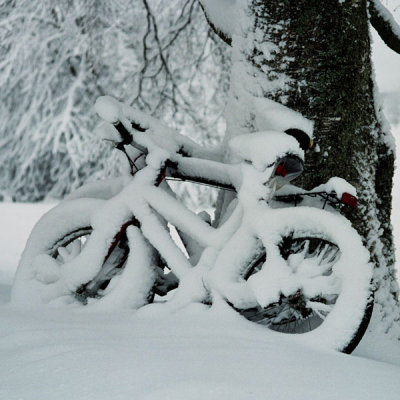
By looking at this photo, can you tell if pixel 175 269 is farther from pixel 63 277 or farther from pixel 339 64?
pixel 339 64

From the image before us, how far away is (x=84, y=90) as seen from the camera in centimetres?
692

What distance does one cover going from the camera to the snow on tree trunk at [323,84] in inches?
100.0

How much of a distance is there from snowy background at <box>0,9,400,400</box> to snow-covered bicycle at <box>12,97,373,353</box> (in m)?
0.13

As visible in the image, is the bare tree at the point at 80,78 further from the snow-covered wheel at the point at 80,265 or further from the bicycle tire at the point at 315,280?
the bicycle tire at the point at 315,280

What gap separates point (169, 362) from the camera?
141 cm

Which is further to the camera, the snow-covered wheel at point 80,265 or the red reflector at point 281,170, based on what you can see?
the snow-covered wheel at point 80,265

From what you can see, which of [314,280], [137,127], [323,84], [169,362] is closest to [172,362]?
[169,362]

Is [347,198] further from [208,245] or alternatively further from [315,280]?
[208,245]

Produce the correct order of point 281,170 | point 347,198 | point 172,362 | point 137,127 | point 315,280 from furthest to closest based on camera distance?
1. point 137,127
2. point 281,170
3. point 347,198
4. point 315,280
5. point 172,362

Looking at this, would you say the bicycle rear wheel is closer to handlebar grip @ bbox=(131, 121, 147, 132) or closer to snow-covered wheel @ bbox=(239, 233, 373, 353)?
snow-covered wheel @ bbox=(239, 233, 373, 353)

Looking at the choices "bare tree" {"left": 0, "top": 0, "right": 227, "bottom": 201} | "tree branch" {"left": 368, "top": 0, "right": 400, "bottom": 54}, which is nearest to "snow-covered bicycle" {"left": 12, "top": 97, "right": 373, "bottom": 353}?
"tree branch" {"left": 368, "top": 0, "right": 400, "bottom": 54}

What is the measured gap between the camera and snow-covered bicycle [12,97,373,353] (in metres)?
1.87

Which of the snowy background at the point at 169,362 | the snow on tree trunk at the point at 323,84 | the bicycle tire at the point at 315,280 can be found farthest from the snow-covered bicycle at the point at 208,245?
the snow on tree trunk at the point at 323,84

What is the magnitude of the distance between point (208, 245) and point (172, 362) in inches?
30.9
